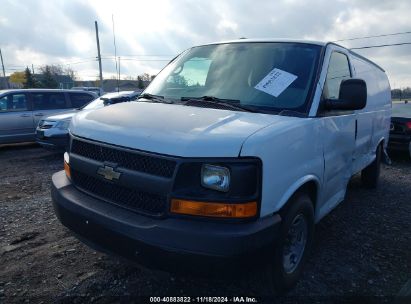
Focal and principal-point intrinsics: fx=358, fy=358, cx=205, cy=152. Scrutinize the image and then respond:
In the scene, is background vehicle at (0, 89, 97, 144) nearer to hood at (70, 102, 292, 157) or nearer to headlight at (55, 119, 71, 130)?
headlight at (55, 119, 71, 130)

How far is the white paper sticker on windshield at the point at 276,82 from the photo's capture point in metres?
3.10

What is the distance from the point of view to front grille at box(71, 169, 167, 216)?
93.3 inches

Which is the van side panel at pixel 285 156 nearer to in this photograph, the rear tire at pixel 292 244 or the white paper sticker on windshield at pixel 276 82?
the rear tire at pixel 292 244

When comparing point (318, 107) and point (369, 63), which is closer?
point (318, 107)

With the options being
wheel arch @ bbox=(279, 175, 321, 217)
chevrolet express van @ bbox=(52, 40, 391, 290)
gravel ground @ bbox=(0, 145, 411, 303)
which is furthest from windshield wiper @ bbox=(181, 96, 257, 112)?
gravel ground @ bbox=(0, 145, 411, 303)

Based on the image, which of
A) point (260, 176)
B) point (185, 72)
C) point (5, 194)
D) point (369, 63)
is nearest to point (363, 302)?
point (260, 176)

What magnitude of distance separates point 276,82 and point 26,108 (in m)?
9.28

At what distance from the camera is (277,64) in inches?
131

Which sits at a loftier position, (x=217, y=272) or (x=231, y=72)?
(x=231, y=72)

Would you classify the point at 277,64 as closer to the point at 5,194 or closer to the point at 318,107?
the point at 318,107

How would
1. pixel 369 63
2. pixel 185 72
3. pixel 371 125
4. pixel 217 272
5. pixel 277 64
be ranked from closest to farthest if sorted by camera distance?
pixel 217 272, pixel 277 64, pixel 185 72, pixel 371 125, pixel 369 63

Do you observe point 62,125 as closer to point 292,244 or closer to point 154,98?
point 154,98

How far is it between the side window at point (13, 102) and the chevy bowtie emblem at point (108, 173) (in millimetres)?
8876

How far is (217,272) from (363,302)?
1.49 m
